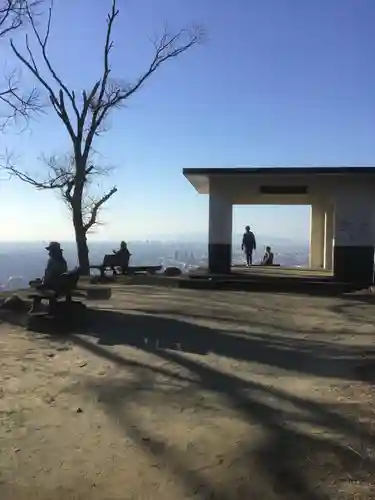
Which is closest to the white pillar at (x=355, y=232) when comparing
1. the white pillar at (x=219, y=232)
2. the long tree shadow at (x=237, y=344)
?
the white pillar at (x=219, y=232)

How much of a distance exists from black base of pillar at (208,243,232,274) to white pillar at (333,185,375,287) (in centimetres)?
362

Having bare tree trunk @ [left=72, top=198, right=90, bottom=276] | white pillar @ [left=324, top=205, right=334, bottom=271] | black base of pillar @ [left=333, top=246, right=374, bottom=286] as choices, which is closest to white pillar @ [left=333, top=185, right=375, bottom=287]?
black base of pillar @ [left=333, top=246, right=374, bottom=286]

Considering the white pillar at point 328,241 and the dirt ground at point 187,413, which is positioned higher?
the white pillar at point 328,241

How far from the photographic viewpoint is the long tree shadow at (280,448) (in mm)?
3566

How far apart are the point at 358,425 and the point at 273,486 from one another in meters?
1.38

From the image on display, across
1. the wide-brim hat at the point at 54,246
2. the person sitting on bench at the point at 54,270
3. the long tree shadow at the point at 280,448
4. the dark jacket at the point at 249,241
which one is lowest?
the long tree shadow at the point at 280,448

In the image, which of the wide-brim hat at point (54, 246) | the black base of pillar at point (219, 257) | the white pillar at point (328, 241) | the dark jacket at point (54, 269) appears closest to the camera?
the dark jacket at point (54, 269)

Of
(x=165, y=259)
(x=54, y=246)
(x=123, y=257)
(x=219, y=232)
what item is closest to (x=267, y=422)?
(x=54, y=246)

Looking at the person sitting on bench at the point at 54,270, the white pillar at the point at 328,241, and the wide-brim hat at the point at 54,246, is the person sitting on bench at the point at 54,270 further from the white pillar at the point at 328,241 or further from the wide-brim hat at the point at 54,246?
the white pillar at the point at 328,241

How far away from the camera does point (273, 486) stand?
3.59 meters

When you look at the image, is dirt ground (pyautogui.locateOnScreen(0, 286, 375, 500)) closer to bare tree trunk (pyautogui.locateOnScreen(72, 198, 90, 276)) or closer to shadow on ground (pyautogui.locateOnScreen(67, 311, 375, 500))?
shadow on ground (pyautogui.locateOnScreen(67, 311, 375, 500))

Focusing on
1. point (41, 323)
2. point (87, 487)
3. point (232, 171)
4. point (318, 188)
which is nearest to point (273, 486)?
point (87, 487)

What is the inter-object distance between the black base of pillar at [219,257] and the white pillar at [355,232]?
362cm

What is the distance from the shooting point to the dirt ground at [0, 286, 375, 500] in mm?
3672
